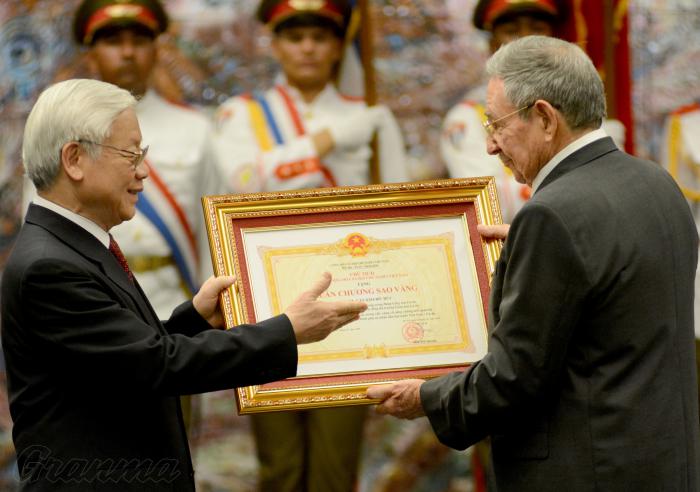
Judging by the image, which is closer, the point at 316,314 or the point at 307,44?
the point at 316,314

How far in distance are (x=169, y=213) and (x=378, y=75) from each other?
1275mm

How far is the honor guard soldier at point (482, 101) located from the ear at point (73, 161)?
2.49 m

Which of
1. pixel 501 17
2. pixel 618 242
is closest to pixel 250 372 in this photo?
pixel 618 242

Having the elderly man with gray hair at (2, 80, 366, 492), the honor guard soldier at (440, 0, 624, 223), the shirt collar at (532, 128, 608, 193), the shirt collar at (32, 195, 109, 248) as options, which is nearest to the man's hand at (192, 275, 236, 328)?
the elderly man with gray hair at (2, 80, 366, 492)

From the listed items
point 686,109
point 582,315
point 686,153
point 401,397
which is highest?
point 686,109

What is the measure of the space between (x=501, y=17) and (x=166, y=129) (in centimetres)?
150

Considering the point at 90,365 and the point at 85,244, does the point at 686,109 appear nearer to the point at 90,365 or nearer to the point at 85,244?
the point at 85,244

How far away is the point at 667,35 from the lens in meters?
5.79

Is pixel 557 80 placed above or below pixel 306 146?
below

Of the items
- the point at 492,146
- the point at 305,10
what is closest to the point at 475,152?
the point at 305,10

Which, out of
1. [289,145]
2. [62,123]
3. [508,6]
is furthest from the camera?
[508,6]

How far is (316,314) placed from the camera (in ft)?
10.1

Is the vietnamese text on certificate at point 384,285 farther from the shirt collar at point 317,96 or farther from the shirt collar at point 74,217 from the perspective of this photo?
the shirt collar at point 317,96

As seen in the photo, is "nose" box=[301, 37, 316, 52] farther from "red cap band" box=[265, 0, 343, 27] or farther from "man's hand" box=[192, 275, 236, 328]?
"man's hand" box=[192, 275, 236, 328]
